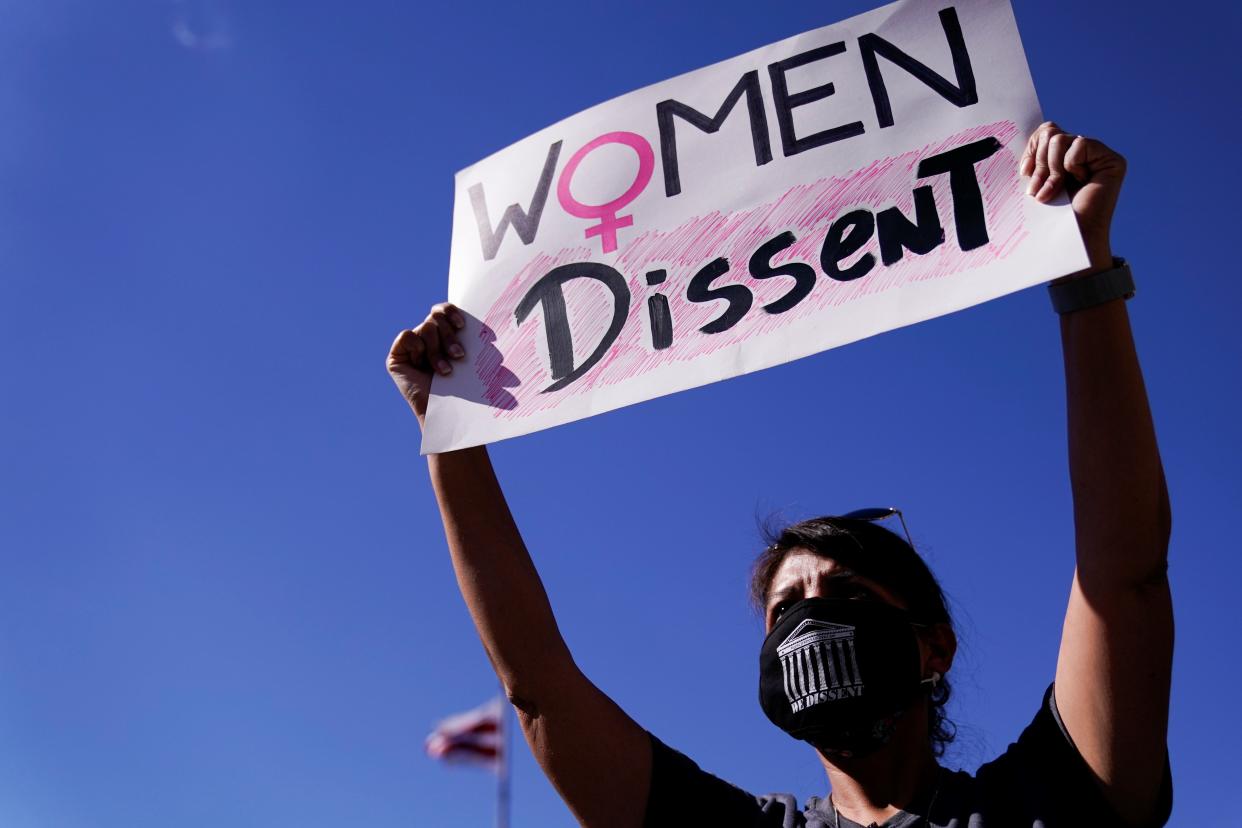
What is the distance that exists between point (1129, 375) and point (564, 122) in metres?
1.70

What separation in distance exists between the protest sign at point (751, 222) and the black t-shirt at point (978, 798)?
0.88m

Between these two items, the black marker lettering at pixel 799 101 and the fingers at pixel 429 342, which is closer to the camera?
the black marker lettering at pixel 799 101

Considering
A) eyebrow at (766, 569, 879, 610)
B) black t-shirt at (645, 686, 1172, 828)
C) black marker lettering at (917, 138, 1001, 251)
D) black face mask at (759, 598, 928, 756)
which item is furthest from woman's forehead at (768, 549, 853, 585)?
black marker lettering at (917, 138, 1001, 251)

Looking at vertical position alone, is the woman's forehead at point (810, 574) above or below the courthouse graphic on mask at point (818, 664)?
above

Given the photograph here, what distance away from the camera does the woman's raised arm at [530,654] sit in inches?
93.7

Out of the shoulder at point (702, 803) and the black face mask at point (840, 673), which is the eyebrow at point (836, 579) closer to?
the black face mask at point (840, 673)

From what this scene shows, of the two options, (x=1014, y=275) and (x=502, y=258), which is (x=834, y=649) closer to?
(x=1014, y=275)

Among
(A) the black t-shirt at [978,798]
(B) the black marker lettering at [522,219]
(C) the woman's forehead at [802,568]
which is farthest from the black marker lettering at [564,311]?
(A) the black t-shirt at [978,798]

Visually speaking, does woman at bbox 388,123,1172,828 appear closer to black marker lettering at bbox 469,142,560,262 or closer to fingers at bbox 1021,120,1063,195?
fingers at bbox 1021,120,1063,195

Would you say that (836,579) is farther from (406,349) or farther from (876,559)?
(406,349)

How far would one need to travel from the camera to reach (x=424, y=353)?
2.88 metres

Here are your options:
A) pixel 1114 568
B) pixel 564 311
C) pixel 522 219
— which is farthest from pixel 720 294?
pixel 1114 568

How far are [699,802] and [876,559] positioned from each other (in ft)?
2.53

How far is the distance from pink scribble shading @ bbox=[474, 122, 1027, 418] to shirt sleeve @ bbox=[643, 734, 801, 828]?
2.95 ft
